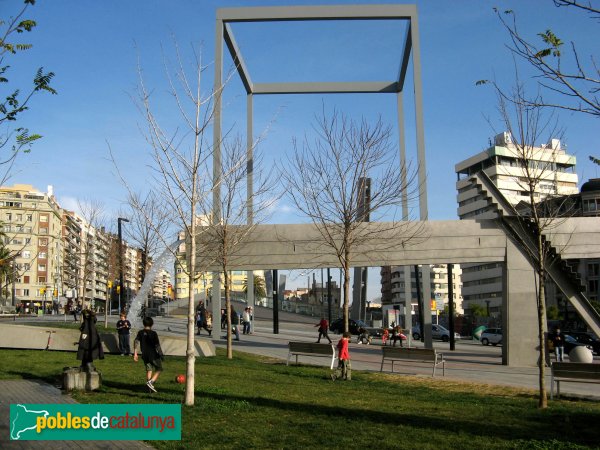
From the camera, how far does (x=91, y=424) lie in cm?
764

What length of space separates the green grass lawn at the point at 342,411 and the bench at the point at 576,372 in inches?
20.3

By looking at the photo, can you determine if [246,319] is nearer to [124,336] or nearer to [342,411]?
[124,336]

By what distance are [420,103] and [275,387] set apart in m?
18.6

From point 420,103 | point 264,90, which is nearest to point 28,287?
point 264,90

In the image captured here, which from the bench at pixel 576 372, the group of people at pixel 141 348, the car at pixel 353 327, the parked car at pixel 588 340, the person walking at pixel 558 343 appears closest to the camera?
the group of people at pixel 141 348

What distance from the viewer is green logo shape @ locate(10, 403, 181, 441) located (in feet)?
24.0

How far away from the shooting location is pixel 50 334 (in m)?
20.2

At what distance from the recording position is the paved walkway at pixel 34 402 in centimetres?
694

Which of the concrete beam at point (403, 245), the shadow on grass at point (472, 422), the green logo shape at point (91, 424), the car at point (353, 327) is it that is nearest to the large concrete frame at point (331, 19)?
the concrete beam at point (403, 245)

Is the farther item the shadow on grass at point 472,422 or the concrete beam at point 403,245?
the concrete beam at point 403,245

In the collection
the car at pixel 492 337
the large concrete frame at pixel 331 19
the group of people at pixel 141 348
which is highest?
the large concrete frame at pixel 331 19

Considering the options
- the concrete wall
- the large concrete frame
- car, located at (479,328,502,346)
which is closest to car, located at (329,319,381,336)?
car, located at (479,328,502,346)

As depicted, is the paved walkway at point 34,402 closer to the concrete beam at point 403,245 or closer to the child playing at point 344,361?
the child playing at point 344,361

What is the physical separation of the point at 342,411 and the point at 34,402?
5.02m
